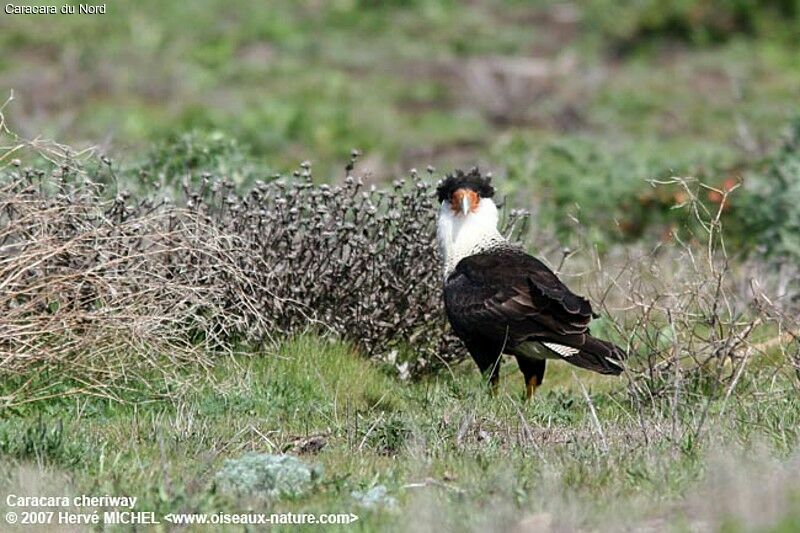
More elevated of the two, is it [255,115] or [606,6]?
[606,6]

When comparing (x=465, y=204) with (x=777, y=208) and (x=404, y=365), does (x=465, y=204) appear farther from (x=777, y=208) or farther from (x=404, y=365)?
(x=777, y=208)

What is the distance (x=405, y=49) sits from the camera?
22.3m

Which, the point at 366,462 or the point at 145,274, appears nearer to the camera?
the point at 366,462

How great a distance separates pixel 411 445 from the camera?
6.44 m

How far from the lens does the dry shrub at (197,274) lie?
7.12m

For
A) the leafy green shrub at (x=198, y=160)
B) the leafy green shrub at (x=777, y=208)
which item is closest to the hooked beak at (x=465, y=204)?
the leafy green shrub at (x=198, y=160)

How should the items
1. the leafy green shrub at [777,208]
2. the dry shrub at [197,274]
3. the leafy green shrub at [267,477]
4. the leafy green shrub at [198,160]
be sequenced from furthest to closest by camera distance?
1. the leafy green shrub at [777,208]
2. the leafy green shrub at [198,160]
3. the dry shrub at [197,274]
4. the leafy green shrub at [267,477]

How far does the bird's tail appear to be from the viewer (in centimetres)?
730

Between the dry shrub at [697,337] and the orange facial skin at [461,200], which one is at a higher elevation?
the orange facial skin at [461,200]

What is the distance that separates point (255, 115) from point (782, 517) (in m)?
13.7

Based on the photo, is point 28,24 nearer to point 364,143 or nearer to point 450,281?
point 364,143

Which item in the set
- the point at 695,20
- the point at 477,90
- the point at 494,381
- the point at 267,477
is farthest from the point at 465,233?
the point at 695,20

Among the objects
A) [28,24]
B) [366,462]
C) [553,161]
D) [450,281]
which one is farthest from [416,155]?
[366,462]

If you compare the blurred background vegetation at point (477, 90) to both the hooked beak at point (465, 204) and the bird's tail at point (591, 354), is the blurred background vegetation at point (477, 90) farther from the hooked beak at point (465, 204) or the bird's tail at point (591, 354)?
the bird's tail at point (591, 354)
